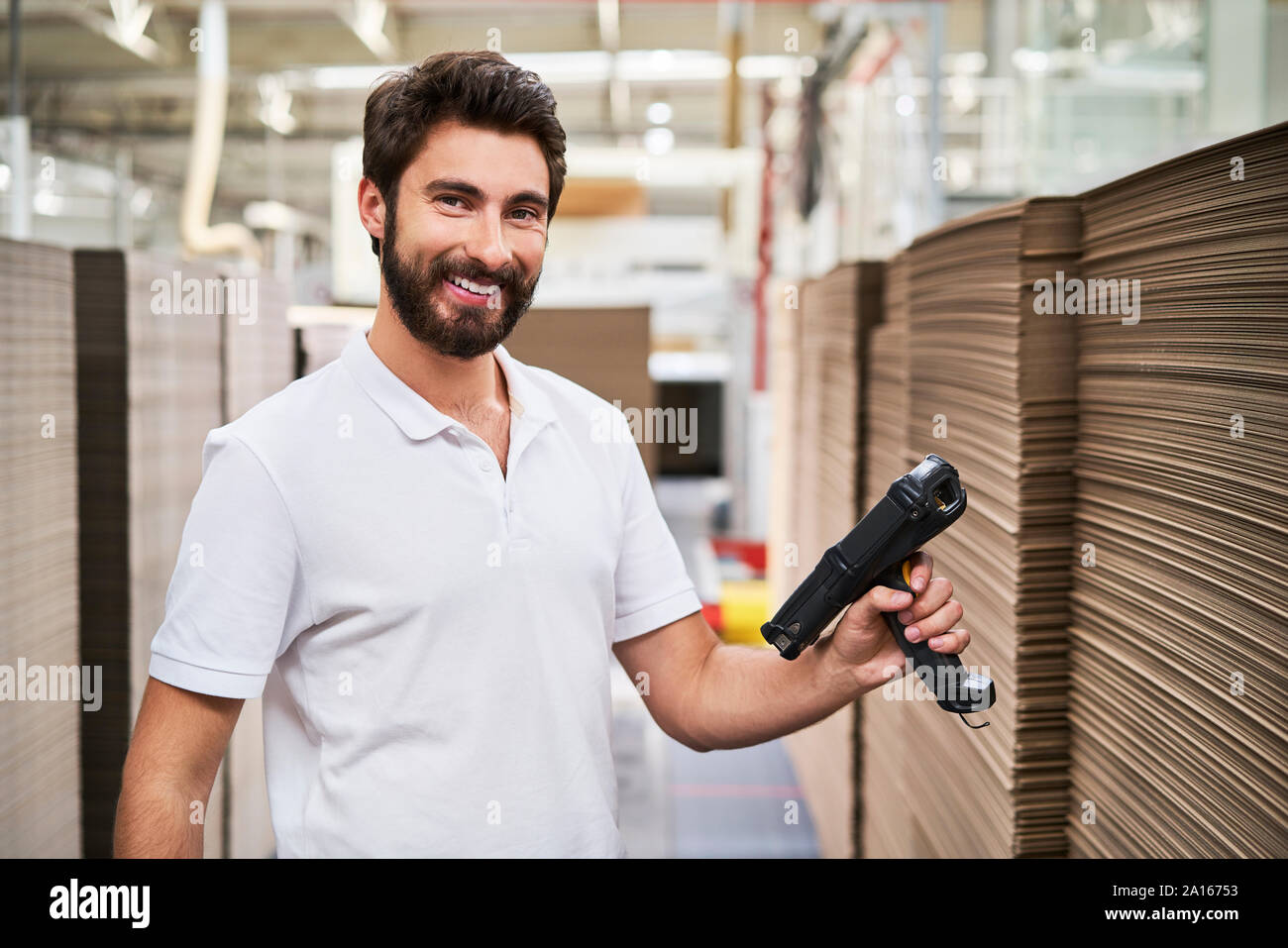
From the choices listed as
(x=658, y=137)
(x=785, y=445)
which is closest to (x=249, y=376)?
(x=785, y=445)

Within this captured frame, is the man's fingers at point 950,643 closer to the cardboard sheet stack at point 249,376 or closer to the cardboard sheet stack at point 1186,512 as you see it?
the cardboard sheet stack at point 1186,512

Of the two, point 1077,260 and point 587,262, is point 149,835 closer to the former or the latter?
point 1077,260

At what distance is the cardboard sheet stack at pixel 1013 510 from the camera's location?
61.7 inches

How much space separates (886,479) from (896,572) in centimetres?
151

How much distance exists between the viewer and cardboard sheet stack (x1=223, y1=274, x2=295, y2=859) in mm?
3162

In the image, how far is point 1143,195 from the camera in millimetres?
1325

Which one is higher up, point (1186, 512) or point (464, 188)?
point (464, 188)

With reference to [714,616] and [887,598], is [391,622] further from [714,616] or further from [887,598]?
[714,616]

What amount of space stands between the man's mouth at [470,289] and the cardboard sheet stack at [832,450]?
1.86 m

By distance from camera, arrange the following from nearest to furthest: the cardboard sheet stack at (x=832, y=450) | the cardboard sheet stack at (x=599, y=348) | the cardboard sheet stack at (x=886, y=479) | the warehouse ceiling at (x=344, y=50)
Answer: the cardboard sheet stack at (x=886, y=479) < the cardboard sheet stack at (x=599, y=348) < the cardboard sheet stack at (x=832, y=450) < the warehouse ceiling at (x=344, y=50)

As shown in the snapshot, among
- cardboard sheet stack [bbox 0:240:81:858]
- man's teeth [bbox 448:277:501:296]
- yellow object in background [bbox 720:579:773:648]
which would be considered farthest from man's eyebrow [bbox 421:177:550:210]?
yellow object in background [bbox 720:579:773:648]

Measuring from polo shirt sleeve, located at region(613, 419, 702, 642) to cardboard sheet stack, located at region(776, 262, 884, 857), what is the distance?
1.47 meters

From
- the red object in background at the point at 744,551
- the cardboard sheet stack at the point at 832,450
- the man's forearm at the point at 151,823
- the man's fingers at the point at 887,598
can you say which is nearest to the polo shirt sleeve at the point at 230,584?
the man's forearm at the point at 151,823

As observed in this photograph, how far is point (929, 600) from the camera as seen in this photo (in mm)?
1297
